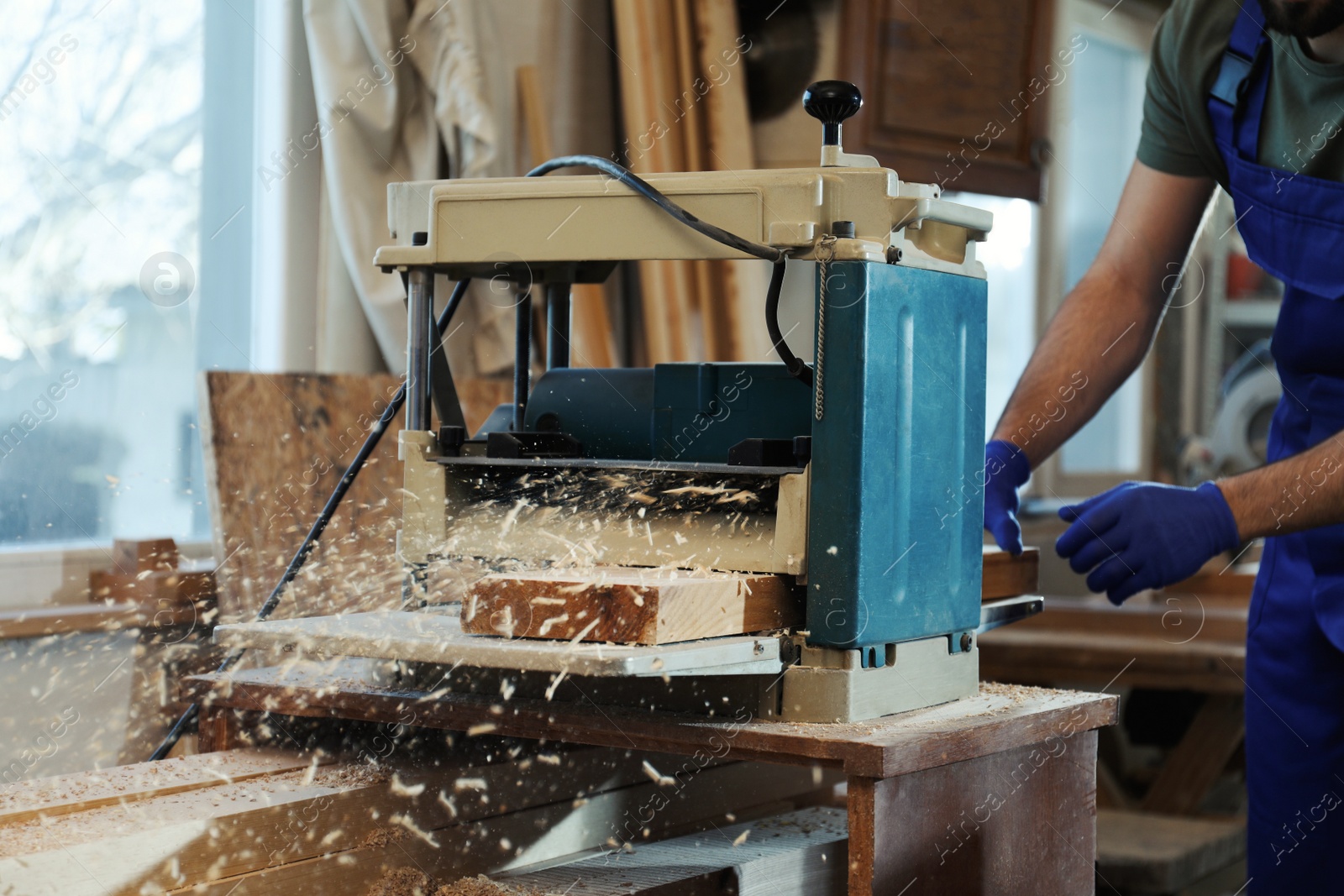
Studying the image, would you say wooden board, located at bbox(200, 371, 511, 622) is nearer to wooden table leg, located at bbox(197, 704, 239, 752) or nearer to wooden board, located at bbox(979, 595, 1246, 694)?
wooden table leg, located at bbox(197, 704, 239, 752)

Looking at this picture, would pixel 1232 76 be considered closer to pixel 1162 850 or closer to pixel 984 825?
pixel 984 825

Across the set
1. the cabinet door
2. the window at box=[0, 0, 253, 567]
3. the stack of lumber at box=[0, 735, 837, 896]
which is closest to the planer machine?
the stack of lumber at box=[0, 735, 837, 896]

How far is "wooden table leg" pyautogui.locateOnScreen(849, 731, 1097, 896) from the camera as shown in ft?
3.33

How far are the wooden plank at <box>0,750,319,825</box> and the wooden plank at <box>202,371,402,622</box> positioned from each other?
0.51m

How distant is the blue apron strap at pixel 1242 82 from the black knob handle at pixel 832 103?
0.66m

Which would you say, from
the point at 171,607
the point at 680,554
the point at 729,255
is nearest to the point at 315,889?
the point at 680,554

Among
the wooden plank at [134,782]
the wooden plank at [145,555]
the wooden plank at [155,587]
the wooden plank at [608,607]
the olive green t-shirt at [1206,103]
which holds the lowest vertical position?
the wooden plank at [134,782]

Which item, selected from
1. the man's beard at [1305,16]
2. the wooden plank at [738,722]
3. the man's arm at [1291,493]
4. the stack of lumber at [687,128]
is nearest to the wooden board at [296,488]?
the wooden plank at [738,722]

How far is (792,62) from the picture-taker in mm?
2920

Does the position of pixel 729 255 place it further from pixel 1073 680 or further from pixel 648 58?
pixel 1073 680

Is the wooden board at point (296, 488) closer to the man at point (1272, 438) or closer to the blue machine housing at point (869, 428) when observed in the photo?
the blue machine housing at point (869, 428)

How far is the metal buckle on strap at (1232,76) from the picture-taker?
1.60 m

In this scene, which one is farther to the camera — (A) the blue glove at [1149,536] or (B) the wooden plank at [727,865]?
(A) the blue glove at [1149,536]

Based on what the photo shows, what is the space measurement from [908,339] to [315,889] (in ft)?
2.18
